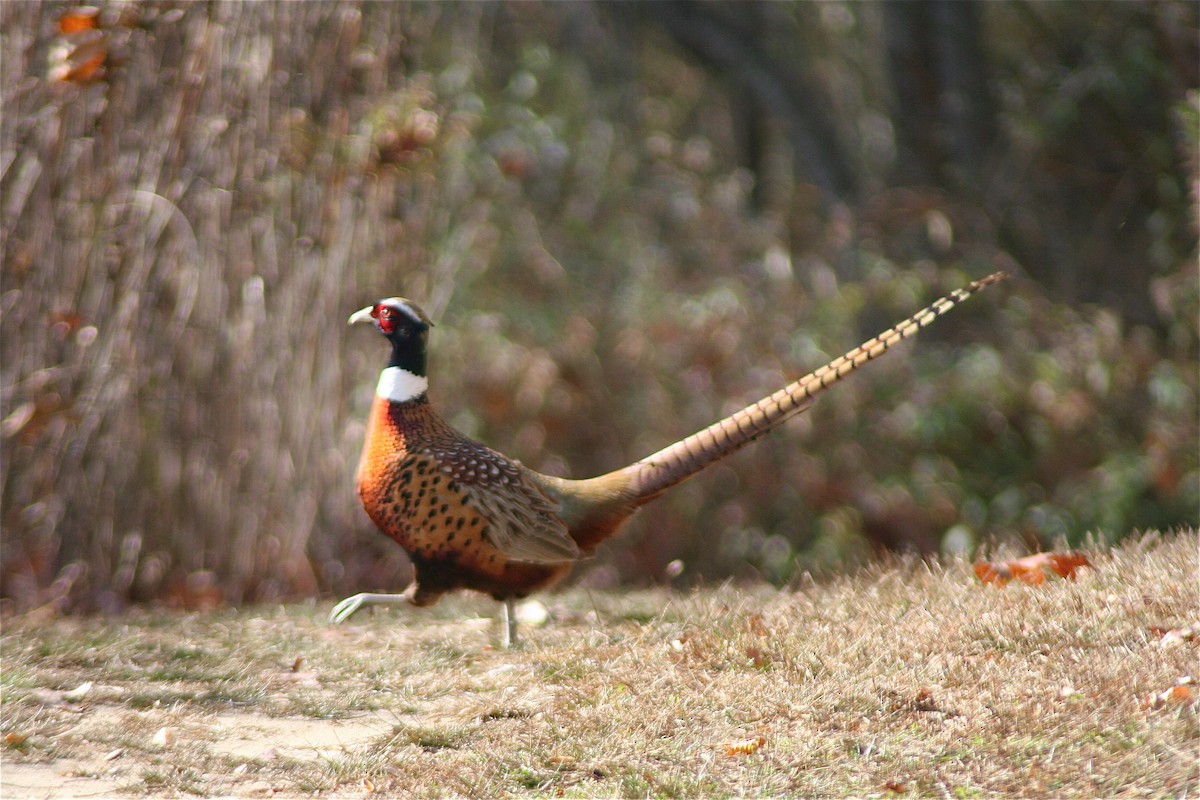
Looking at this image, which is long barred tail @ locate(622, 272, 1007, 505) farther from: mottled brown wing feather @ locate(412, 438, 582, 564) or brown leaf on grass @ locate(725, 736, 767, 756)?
brown leaf on grass @ locate(725, 736, 767, 756)

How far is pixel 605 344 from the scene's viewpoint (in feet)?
26.5

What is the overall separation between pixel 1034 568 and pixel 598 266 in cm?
523

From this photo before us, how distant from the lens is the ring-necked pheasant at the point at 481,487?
176 inches

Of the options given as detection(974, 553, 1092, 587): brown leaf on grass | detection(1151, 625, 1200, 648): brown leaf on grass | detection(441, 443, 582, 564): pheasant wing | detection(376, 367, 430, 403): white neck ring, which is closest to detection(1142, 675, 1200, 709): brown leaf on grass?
detection(1151, 625, 1200, 648): brown leaf on grass

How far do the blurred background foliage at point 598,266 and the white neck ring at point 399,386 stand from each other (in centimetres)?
147

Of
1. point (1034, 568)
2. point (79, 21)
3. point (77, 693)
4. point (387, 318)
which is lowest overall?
point (1034, 568)

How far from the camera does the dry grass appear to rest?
308 centimetres

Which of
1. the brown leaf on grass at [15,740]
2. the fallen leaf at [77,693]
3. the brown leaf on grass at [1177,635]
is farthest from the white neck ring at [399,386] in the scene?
the brown leaf on grass at [1177,635]

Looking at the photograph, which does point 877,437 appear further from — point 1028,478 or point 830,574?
point 830,574

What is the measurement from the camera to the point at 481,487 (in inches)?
179

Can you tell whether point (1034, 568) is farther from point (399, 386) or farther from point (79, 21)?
point (79, 21)

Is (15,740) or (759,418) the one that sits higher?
(759,418)

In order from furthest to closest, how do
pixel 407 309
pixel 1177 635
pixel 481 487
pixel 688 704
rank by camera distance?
1. pixel 407 309
2. pixel 481 487
3. pixel 1177 635
4. pixel 688 704

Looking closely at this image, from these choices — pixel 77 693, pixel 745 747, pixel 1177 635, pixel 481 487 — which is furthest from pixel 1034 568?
pixel 77 693
